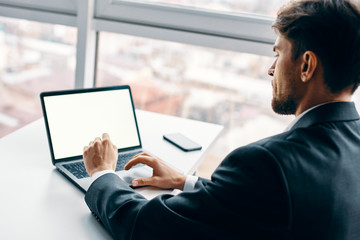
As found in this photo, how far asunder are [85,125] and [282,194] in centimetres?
77

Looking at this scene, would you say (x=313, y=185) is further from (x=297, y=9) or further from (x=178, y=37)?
(x=178, y=37)

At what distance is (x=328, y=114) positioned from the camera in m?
0.81

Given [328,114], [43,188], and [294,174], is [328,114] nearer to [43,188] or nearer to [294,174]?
[294,174]

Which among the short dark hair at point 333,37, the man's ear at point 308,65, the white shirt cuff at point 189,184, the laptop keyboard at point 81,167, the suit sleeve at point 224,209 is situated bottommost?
the laptop keyboard at point 81,167

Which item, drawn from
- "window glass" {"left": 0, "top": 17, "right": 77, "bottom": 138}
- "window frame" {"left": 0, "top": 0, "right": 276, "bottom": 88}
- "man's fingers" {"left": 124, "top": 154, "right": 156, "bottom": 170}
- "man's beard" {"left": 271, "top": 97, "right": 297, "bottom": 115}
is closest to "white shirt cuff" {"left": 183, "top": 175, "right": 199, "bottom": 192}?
"man's fingers" {"left": 124, "top": 154, "right": 156, "bottom": 170}

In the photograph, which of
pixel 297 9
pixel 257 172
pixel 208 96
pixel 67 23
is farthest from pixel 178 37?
pixel 257 172

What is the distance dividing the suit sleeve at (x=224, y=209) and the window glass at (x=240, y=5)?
116 centimetres

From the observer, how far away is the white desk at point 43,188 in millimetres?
880

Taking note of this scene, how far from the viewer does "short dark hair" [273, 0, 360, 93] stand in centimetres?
83

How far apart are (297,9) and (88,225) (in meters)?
0.72

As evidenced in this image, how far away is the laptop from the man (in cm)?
20

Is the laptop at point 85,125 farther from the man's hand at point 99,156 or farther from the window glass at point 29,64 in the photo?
the window glass at point 29,64

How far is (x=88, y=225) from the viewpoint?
92 centimetres

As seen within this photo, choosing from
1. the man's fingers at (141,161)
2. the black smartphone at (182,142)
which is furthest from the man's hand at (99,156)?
the black smartphone at (182,142)
